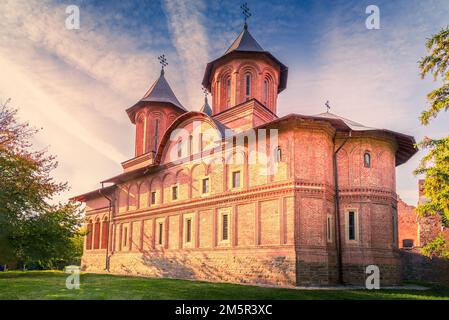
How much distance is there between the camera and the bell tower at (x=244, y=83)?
68.0 ft

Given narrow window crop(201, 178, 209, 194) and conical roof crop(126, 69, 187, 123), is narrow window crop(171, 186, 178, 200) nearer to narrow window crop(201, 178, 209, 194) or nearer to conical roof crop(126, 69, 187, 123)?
narrow window crop(201, 178, 209, 194)

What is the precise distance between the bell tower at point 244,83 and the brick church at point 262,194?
61mm

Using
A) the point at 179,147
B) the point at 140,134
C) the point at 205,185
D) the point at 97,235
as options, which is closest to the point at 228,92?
the point at 179,147

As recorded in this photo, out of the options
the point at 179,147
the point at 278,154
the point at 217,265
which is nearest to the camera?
the point at 278,154

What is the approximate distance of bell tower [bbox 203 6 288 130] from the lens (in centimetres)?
2073

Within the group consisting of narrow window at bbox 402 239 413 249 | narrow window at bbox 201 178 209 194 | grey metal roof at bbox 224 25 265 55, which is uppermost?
grey metal roof at bbox 224 25 265 55

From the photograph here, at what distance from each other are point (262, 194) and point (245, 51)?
9.51 metres

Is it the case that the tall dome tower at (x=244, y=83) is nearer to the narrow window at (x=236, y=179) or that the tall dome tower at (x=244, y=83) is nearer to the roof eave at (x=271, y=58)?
the roof eave at (x=271, y=58)

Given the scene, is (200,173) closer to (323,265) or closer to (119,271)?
(323,265)

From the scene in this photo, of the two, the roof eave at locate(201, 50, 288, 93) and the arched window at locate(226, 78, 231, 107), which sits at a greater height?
the roof eave at locate(201, 50, 288, 93)

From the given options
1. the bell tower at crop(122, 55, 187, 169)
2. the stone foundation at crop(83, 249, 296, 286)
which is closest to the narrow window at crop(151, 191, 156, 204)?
the stone foundation at crop(83, 249, 296, 286)

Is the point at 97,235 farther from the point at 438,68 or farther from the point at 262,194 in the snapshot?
the point at 438,68

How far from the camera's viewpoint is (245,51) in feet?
71.6
